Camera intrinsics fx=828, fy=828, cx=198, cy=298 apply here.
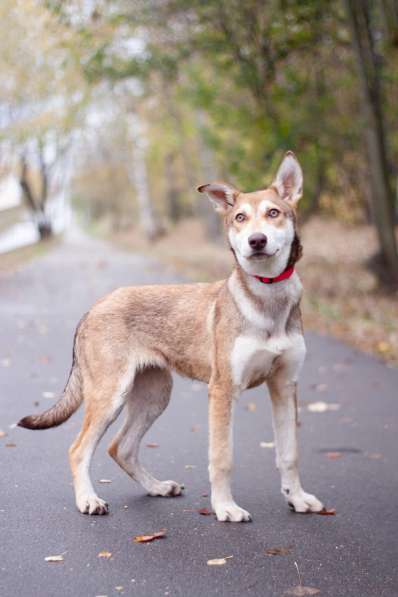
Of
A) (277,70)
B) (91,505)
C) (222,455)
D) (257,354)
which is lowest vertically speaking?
(91,505)

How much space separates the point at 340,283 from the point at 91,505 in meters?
13.4

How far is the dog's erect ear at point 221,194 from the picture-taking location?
17.5 ft

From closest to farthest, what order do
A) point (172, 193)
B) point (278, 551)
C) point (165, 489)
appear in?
point (278, 551)
point (165, 489)
point (172, 193)

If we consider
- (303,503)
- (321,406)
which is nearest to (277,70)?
(321,406)

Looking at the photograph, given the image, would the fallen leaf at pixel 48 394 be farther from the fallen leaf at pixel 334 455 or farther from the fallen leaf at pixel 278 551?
the fallen leaf at pixel 278 551

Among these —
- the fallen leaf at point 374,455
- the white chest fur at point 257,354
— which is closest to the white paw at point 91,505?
the white chest fur at point 257,354

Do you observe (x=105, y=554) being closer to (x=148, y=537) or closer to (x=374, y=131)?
(x=148, y=537)

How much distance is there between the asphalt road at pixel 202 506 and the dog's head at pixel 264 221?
1663 mm

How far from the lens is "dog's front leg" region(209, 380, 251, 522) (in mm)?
5250

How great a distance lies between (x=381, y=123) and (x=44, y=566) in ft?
40.6

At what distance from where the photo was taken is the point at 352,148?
59.3 feet

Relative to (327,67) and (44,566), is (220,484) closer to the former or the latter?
(44,566)

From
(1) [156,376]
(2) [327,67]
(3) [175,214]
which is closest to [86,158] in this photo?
(3) [175,214]

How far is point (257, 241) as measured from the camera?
4855mm
